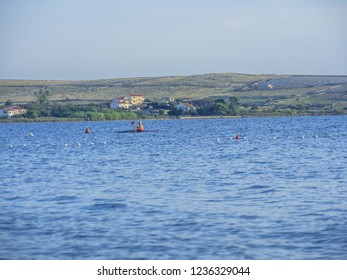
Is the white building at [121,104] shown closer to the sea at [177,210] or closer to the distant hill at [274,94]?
the distant hill at [274,94]

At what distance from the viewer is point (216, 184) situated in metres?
27.1

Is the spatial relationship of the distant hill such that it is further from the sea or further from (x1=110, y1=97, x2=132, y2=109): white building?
the sea

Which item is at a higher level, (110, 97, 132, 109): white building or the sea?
the sea

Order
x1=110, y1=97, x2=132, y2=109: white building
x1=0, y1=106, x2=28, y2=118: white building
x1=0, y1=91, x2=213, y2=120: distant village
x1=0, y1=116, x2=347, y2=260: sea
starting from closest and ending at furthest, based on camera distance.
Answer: x1=0, y1=116, x2=347, y2=260: sea → x1=0, y1=91, x2=213, y2=120: distant village → x1=0, y1=106, x2=28, y2=118: white building → x1=110, y1=97, x2=132, y2=109: white building

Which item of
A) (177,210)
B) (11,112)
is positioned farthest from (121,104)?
(177,210)

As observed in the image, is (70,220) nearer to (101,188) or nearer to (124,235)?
(124,235)

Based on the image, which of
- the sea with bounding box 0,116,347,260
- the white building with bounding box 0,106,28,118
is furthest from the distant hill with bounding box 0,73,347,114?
the sea with bounding box 0,116,347,260

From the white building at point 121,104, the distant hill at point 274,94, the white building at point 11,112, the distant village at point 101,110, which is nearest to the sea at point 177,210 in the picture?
the distant village at point 101,110

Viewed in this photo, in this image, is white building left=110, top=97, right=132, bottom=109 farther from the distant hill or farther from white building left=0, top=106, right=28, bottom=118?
the distant hill

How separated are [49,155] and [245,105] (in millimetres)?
99922

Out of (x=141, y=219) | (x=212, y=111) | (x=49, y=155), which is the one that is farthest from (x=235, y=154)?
(x=212, y=111)

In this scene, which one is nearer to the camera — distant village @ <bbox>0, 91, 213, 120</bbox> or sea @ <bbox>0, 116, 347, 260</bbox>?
sea @ <bbox>0, 116, 347, 260</bbox>

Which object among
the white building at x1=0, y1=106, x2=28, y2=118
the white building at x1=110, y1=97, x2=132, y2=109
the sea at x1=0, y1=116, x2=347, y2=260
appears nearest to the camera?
the sea at x1=0, y1=116, x2=347, y2=260
